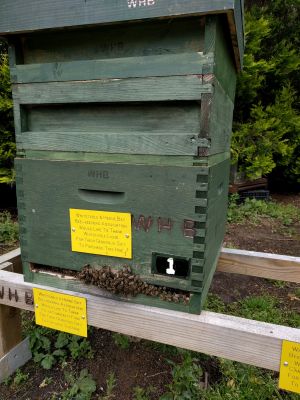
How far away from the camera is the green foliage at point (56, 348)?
74.9 inches

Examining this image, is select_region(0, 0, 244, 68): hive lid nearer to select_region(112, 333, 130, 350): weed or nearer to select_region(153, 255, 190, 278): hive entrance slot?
select_region(153, 255, 190, 278): hive entrance slot

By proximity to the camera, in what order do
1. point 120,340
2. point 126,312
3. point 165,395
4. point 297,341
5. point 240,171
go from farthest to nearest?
point 240,171, point 120,340, point 165,395, point 126,312, point 297,341

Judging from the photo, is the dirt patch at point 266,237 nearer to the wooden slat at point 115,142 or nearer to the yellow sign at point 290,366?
the yellow sign at point 290,366

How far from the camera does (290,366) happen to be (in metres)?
1.01

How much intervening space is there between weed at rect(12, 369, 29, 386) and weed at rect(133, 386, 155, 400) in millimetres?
645

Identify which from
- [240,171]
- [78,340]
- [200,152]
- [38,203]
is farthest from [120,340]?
[240,171]

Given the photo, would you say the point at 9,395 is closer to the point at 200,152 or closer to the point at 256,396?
the point at 256,396

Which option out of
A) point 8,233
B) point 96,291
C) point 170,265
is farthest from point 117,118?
point 8,233

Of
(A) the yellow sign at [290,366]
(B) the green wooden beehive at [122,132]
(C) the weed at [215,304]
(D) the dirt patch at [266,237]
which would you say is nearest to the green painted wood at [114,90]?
(B) the green wooden beehive at [122,132]

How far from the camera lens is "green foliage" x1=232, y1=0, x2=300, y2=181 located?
17.1ft

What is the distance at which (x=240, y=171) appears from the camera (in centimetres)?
546

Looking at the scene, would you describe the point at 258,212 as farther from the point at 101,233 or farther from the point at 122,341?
the point at 101,233

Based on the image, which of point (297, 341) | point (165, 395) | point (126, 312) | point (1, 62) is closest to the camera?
point (297, 341)

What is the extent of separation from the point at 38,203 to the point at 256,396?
5.08ft
